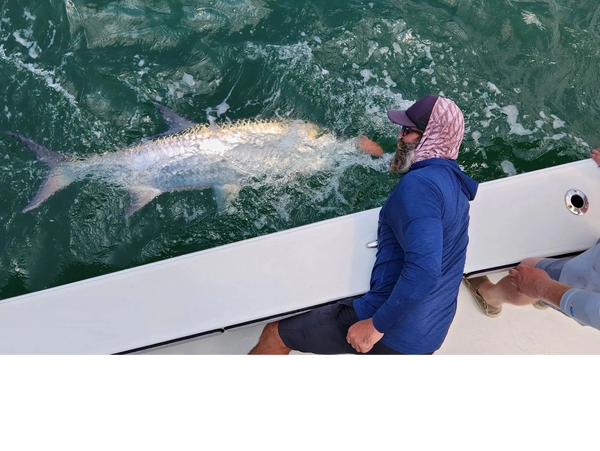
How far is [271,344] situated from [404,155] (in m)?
1.30

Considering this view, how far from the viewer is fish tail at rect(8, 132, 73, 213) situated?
3.60 meters

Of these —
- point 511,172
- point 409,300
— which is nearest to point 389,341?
point 409,300

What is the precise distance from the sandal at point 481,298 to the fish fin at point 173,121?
2.36 meters

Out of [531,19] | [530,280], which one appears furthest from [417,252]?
[531,19]

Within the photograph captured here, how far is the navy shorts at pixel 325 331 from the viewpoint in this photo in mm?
2356

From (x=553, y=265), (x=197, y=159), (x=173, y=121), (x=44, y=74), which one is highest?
(x=553, y=265)

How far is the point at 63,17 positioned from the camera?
3.93 meters

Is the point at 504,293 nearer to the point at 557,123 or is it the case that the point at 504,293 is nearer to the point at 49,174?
the point at 557,123

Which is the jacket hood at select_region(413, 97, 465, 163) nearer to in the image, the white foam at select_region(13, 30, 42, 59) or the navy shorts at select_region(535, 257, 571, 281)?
the navy shorts at select_region(535, 257, 571, 281)

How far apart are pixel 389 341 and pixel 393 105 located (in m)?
2.29

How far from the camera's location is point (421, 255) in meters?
1.80

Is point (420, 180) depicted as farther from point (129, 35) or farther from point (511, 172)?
point (129, 35)

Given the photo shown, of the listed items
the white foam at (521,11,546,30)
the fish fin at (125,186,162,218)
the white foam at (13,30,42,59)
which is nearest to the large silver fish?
the fish fin at (125,186,162,218)

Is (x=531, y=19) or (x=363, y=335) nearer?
(x=363, y=335)
